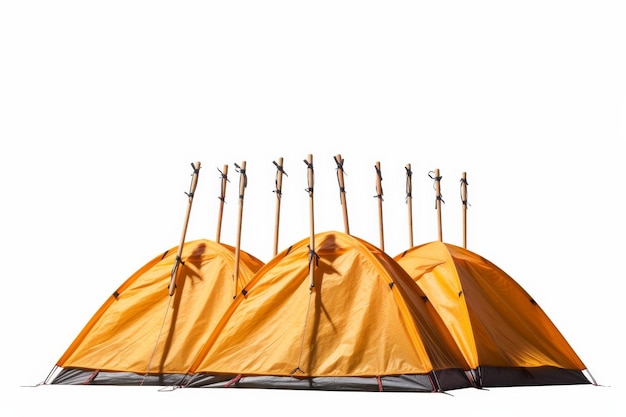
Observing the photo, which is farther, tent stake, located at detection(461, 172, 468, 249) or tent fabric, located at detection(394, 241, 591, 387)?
tent stake, located at detection(461, 172, 468, 249)

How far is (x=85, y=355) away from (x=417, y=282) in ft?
18.8

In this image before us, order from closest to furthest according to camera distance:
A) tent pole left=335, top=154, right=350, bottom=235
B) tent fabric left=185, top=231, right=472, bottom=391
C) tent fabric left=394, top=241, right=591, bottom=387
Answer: tent fabric left=185, top=231, right=472, bottom=391 → tent fabric left=394, top=241, right=591, bottom=387 → tent pole left=335, top=154, right=350, bottom=235

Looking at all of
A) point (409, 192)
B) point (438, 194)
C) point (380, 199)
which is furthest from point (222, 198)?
point (438, 194)

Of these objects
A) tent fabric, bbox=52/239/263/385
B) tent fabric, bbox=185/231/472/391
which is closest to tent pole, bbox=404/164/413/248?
tent fabric, bbox=185/231/472/391

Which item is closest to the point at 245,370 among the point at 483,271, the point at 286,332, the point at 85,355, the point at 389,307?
the point at 286,332

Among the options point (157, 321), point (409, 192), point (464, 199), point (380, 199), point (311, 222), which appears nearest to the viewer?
point (311, 222)

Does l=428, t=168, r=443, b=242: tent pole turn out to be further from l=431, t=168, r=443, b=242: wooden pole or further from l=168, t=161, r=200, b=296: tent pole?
l=168, t=161, r=200, b=296: tent pole

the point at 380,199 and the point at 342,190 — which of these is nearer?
the point at 342,190

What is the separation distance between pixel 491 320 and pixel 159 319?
18.2 feet

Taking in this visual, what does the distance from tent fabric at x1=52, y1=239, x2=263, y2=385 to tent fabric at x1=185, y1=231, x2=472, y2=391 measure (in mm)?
1311

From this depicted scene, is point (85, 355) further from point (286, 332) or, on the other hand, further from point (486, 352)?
point (486, 352)

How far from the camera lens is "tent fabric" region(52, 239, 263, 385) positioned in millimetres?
15094

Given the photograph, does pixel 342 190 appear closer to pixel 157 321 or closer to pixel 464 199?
pixel 464 199

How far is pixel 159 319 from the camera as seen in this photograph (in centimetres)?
1557
